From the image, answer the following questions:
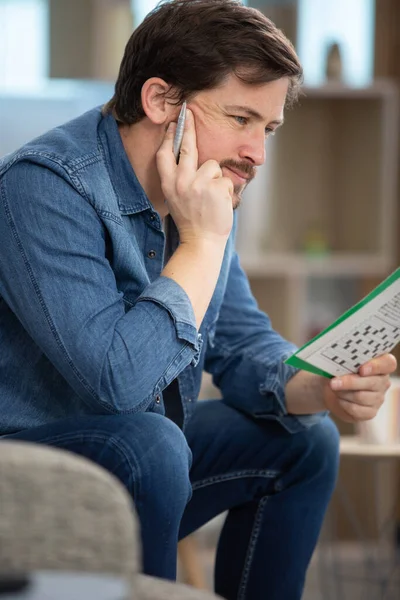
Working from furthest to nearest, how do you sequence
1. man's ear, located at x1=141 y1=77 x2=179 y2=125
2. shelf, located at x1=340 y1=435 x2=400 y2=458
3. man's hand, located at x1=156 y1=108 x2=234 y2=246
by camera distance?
shelf, located at x1=340 y1=435 x2=400 y2=458
man's ear, located at x1=141 y1=77 x2=179 y2=125
man's hand, located at x1=156 y1=108 x2=234 y2=246

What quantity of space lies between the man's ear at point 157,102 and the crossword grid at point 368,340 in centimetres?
46

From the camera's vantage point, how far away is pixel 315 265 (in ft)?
9.75

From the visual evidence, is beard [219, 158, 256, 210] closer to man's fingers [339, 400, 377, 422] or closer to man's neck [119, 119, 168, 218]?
man's neck [119, 119, 168, 218]

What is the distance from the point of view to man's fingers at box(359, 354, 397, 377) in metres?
1.56

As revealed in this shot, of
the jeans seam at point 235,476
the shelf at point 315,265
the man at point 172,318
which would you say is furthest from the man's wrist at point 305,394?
the shelf at point 315,265

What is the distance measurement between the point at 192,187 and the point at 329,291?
1.85 metres

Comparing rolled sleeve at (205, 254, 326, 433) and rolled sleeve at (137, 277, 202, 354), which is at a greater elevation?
rolled sleeve at (137, 277, 202, 354)

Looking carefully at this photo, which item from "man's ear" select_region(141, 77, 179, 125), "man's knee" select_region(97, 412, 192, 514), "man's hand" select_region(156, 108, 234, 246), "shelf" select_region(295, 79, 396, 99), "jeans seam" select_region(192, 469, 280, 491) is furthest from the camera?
"shelf" select_region(295, 79, 396, 99)

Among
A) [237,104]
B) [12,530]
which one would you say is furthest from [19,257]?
[12,530]

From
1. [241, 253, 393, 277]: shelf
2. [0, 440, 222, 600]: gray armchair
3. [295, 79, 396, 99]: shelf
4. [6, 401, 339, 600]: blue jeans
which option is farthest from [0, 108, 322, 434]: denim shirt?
[295, 79, 396, 99]: shelf

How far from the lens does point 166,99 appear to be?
1.54 metres

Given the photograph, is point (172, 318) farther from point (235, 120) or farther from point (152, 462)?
point (235, 120)

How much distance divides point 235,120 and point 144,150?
0.16 meters

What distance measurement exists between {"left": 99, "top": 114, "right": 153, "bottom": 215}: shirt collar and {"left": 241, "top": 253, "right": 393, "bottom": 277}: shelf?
1.42 meters
